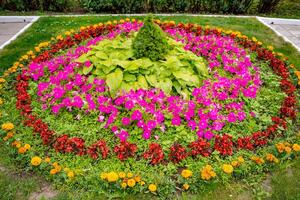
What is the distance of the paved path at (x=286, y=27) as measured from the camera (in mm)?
7724

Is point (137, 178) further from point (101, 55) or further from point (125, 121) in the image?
point (101, 55)

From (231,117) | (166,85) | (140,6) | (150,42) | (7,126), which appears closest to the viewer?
(7,126)

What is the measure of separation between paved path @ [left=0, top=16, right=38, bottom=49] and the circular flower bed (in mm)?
1626

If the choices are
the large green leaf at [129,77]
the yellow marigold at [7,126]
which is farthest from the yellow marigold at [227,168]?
the yellow marigold at [7,126]

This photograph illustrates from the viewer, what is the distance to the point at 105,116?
15.4 ft

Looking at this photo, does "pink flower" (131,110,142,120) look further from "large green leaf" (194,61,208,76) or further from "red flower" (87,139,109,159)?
"large green leaf" (194,61,208,76)

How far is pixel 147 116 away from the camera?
4.50m

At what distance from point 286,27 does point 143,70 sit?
16.2 ft

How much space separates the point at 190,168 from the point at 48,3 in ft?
22.1

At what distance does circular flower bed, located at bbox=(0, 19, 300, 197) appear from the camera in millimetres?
3961

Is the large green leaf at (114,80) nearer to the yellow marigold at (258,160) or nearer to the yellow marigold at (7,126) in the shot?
the yellow marigold at (7,126)

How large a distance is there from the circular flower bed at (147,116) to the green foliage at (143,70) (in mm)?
15

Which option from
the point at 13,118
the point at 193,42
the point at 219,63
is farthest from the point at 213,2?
the point at 13,118

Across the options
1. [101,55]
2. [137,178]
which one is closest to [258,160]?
[137,178]
